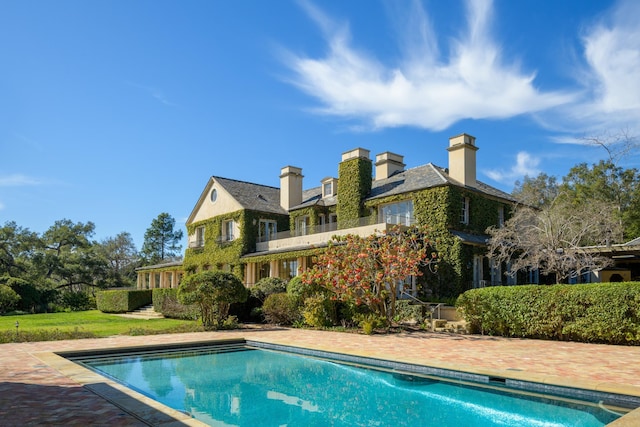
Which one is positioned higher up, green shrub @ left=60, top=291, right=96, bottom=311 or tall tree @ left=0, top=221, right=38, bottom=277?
tall tree @ left=0, top=221, right=38, bottom=277

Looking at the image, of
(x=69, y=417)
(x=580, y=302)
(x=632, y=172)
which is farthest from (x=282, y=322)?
(x=632, y=172)

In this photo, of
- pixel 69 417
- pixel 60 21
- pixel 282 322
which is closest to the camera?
pixel 69 417

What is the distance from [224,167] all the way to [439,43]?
28.3m

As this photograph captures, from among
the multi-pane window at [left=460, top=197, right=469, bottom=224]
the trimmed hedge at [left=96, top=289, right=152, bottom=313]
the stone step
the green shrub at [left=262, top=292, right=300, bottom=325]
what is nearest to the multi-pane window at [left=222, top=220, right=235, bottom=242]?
the trimmed hedge at [left=96, top=289, right=152, bottom=313]

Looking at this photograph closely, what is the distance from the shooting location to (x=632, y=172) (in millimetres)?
41250

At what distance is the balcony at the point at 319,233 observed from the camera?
2758 cm

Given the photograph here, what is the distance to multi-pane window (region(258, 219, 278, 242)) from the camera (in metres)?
36.4

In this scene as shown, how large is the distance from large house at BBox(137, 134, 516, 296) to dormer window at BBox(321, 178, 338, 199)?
7 centimetres

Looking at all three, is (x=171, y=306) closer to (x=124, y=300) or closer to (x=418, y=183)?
(x=124, y=300)

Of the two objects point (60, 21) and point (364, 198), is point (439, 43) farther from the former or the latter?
point (364, 198)

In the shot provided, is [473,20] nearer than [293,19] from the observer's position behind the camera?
Yes

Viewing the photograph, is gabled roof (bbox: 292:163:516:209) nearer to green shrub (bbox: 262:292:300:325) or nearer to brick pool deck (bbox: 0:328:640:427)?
green shrub (bbox: 262:292:300:325)

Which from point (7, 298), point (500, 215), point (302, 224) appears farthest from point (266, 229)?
point (7, 298)

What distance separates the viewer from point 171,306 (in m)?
28.7
